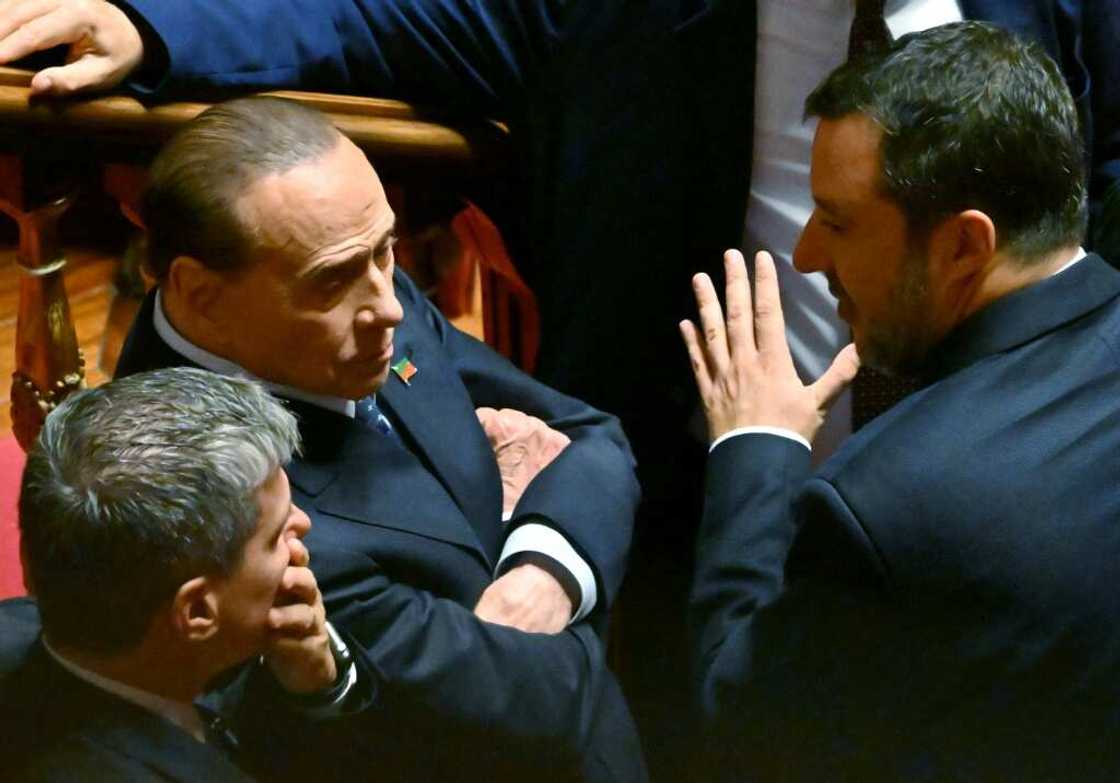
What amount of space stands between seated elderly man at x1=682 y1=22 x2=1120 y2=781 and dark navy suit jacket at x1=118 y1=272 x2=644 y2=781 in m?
0.14

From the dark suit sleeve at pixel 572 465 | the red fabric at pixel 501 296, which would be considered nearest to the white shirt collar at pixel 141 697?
the dark suit sleeve at pixel 572 465

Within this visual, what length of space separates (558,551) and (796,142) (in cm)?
74

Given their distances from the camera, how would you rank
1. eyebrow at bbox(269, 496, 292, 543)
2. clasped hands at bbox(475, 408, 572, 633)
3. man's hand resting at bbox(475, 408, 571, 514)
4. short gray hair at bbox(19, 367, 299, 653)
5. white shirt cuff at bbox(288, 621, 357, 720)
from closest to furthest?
short gray hair at bbox(19, 367, 299, 653) → eyebrow at bbox(269, 496, 292, 543) → white shirt cuff at bbox(288, 621, 357, 720) → clasped hands at bbox(475, 408, 572, 633) → man's hand resting at bbox(475, 408, 571, 514)

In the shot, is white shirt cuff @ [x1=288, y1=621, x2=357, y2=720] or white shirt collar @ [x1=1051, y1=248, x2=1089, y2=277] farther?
white shirt collar @ [x1=1051, y1=248, x2=1089, y2=277]

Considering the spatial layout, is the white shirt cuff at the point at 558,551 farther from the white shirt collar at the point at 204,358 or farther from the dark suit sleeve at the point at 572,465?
the white shirt collar at the point at 204,358

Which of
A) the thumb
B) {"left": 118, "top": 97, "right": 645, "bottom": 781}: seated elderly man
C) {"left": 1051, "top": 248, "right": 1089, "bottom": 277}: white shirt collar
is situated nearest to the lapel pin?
{"left": 118, "top": 97, "right": 645, "bottom": 781}: seated elderly man

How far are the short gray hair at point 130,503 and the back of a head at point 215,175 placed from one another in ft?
0.88

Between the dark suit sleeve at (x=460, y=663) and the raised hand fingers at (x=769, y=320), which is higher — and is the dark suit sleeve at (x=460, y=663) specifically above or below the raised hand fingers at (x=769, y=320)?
below

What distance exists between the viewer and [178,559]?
3.86 feet

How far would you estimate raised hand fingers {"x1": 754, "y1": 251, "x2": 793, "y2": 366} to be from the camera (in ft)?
5.80

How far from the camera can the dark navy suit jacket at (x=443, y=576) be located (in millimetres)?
1528

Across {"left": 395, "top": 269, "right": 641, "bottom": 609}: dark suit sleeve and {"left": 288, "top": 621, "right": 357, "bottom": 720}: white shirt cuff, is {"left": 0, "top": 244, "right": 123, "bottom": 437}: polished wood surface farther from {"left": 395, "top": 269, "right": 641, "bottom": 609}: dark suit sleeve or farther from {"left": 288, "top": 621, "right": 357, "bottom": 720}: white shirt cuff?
{"left": 288, "top": 621, "right": 357, "bottom": 720}: white shirt cuff

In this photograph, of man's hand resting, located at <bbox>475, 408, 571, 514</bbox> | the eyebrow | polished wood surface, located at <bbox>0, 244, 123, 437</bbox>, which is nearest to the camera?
the eyebrow

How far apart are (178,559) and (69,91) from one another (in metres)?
0.60
